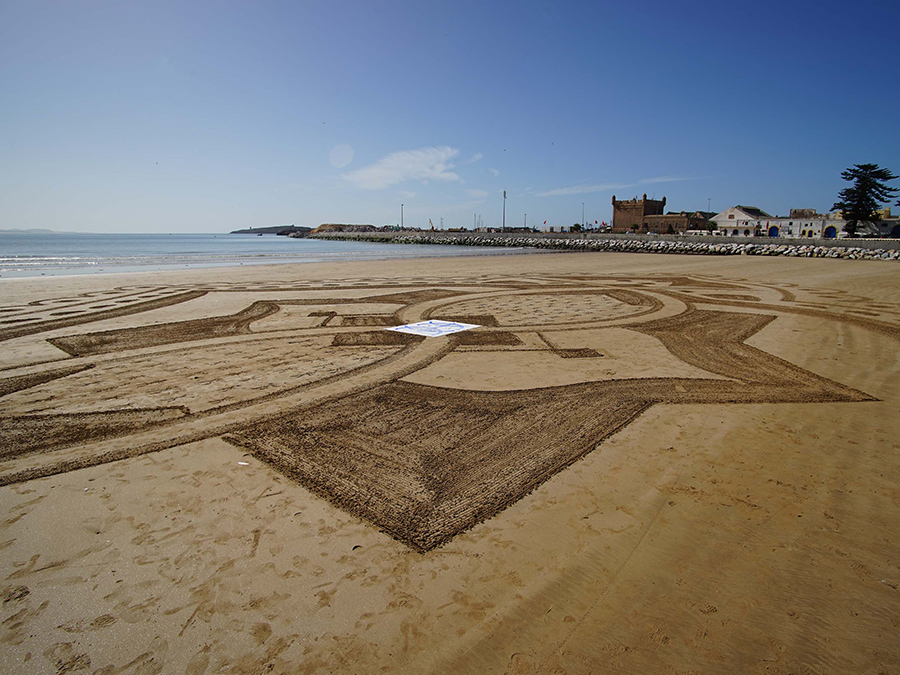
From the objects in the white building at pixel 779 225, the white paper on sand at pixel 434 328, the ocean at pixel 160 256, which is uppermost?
the white building at pixel 779 225

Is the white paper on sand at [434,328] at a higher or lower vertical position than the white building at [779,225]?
lower

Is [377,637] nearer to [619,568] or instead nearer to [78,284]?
[619,568]

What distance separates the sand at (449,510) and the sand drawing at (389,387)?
0.05m

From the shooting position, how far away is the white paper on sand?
33.5 feet

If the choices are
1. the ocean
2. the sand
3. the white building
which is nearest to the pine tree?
the white building

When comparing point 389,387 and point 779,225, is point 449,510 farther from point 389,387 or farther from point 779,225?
point 779,225

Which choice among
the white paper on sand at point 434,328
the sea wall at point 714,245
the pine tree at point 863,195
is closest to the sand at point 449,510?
the white paper on sand at point 434,328

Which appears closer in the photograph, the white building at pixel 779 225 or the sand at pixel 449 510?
the sand at pixel 449 510

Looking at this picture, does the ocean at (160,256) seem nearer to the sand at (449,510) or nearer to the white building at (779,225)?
the sand at (449,510)

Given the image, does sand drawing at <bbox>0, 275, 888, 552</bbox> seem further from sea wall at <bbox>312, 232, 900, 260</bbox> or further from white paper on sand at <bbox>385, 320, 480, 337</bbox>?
sea wall at <bbox>312, 232, 900, 260</bbox>

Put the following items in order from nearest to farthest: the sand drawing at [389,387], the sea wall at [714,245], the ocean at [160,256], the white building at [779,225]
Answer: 1. the sand drawing at [389,387]
2. the ocean at [160,256]
3. the sea wall at [714,245]
4. the white building at [779,225]

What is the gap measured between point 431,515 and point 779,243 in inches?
1962

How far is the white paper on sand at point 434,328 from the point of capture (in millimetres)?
10219

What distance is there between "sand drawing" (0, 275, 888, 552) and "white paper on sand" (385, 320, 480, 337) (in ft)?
1.32
